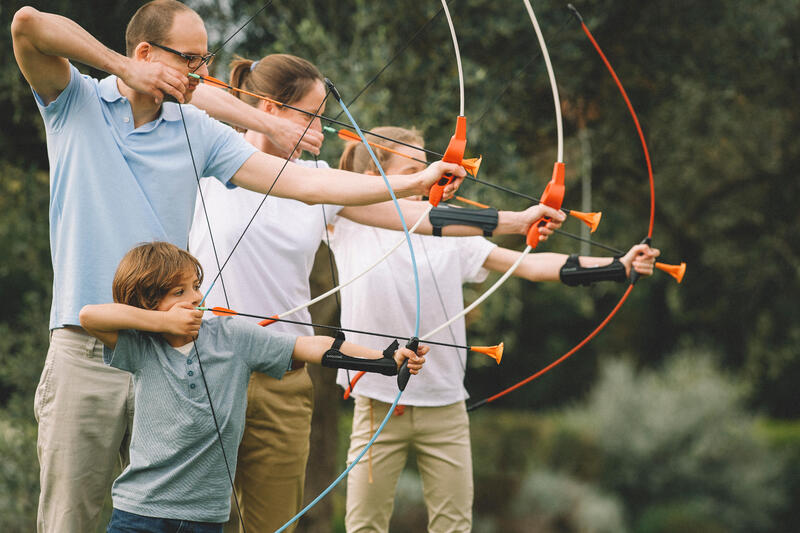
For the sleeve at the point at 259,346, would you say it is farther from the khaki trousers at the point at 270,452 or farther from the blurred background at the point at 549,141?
the blurred background at the point at 549,141

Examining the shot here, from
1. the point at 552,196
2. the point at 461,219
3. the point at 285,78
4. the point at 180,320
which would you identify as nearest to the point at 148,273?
the point at 180,320

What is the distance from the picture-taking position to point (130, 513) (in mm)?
1824

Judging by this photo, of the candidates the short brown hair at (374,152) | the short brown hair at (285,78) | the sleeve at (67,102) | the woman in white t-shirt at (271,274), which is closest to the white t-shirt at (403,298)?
the short brown hair at (374,152)

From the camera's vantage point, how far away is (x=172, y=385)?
1891 mm

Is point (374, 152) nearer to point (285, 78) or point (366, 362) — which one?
point (285, 78)

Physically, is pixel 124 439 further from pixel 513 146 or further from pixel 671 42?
pixel 671 42

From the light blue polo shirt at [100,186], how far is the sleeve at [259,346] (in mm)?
245

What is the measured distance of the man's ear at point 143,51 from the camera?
1946 mm

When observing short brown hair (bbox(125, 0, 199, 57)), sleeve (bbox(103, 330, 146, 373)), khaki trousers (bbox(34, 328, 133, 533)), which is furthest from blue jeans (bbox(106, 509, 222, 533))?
short brown hair (bbox(125, 0, 199, 57))

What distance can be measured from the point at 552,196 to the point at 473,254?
0.51m

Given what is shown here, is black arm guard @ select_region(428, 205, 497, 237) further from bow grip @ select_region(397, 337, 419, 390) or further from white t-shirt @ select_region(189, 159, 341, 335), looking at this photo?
bow grip @ select_region(397, 337, 419, 390)

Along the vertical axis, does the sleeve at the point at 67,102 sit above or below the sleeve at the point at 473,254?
above

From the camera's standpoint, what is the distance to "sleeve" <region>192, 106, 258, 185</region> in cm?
206

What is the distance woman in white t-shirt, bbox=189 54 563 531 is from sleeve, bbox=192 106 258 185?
0.17m
